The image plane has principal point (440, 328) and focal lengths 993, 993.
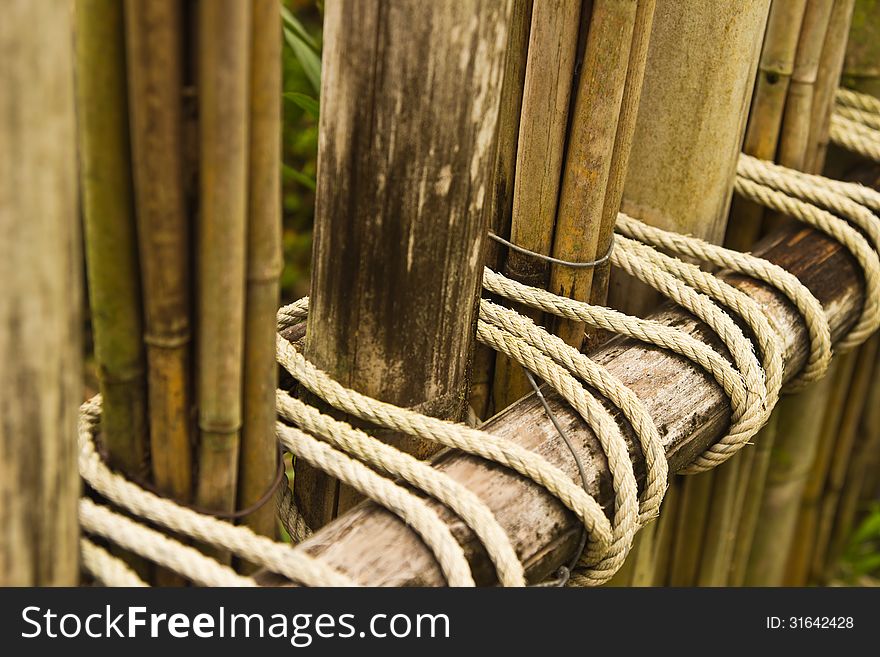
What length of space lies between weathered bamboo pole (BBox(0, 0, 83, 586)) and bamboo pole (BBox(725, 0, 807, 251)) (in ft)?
3.05

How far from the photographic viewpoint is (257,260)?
0.68 metres

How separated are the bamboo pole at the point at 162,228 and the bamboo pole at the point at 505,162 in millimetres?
295

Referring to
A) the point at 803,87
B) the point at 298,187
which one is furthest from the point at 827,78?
the point at 298,187

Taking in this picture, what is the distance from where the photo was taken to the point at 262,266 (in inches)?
26.9

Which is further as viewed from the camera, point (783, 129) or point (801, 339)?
point (783, 129)

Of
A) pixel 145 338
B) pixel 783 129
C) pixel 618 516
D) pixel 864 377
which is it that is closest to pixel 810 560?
pixel 864 377

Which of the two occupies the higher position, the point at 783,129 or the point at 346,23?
the point at 346,23

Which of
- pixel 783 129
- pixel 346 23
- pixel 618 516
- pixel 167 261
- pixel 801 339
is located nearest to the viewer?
pixel 167 261

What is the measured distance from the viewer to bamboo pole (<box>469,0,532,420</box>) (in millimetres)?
933

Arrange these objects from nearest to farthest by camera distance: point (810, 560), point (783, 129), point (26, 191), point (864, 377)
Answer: point (26, 191), point (783, 129), point (864, 377), point (810, 560)

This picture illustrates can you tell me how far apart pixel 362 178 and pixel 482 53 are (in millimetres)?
133

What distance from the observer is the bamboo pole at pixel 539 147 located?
906 millimetres
